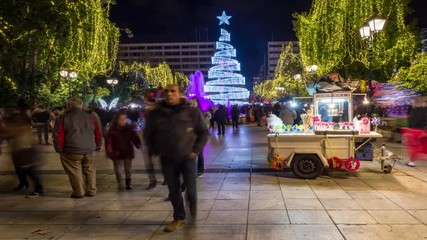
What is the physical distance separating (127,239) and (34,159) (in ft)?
12.4

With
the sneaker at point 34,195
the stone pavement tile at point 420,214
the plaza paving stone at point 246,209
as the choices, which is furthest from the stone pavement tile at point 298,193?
the sneaker at point 34,195

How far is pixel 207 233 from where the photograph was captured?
18.9 ft

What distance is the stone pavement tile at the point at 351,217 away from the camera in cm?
614

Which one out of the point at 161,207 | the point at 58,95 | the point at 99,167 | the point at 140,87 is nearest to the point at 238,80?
the point at 140,87

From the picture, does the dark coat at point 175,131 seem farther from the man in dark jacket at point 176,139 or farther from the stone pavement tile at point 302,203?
the stone pavement tile at point 302,203

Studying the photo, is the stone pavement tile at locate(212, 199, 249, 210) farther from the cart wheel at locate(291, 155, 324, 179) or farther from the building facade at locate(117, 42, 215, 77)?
the building facade at locate(117, 42, 215, 77)

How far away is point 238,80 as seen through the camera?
76312 millimetres

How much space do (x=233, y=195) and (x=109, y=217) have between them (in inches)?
88.6

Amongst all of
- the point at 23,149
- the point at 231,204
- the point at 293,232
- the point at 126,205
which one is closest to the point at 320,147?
the point at 231,204

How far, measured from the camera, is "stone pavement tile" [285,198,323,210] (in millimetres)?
7004

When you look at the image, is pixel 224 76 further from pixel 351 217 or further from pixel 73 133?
pixel 351 217

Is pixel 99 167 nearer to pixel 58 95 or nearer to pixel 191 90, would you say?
pixel 58 95

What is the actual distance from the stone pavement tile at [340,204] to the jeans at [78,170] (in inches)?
156

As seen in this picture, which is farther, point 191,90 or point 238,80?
point 238,80
